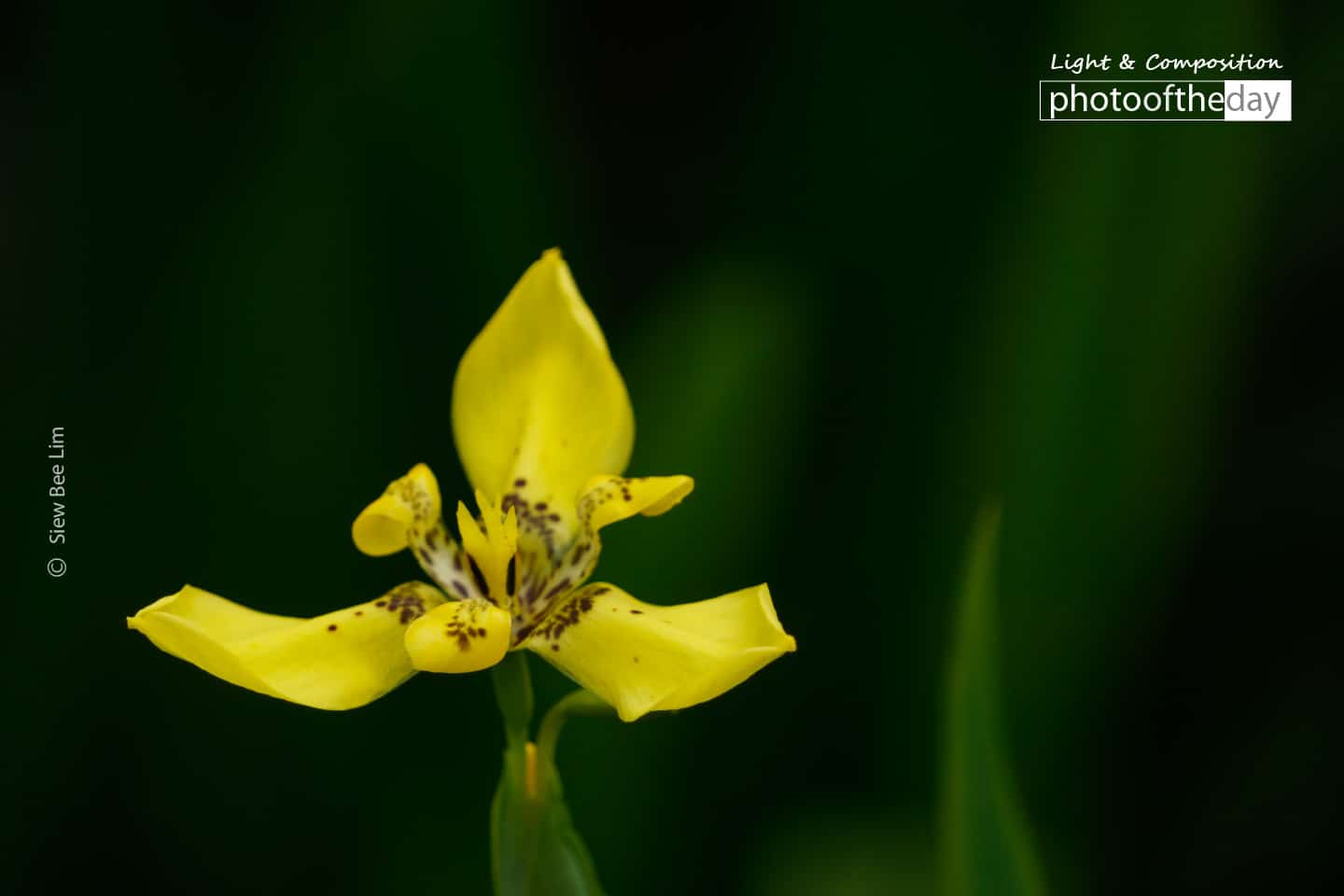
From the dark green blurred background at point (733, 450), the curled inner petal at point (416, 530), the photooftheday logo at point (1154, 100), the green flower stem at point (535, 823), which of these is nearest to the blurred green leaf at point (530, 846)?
the green flower stem at point (535, 823)

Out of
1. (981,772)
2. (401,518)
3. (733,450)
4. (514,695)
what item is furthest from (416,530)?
(733,450)

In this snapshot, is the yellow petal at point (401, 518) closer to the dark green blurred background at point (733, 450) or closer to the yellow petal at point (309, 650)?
the yellow petal at point (309, 650)

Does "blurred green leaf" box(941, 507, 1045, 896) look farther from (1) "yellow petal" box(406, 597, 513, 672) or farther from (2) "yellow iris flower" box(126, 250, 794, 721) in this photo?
(1) "yellow petal" box(406, 597, 513, 672)

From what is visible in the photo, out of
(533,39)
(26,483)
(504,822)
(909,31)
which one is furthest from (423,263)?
(504,822)

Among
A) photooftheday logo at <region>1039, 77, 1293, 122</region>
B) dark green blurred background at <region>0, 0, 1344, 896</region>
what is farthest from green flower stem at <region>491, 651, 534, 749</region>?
photooftheday logo at <region>1039, 77, 1293, 122</region>

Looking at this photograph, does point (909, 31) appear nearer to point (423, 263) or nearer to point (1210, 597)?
point (423, 263)

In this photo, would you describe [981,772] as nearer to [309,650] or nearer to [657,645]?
[657,645]
